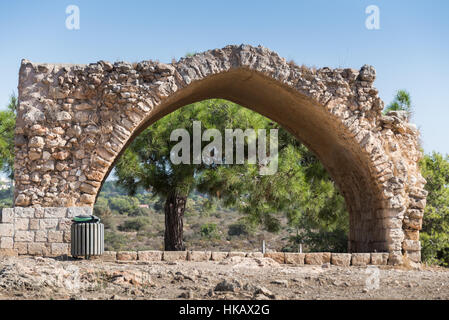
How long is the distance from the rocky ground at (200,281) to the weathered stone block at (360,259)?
1.98 feet

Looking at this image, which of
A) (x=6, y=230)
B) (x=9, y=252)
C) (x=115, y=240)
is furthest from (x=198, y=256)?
(x=115, y=240)

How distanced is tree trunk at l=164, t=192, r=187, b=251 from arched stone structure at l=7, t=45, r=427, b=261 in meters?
5.64

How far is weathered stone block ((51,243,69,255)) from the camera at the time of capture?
8023mm

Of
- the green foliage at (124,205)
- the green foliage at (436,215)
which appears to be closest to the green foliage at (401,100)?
the green foliage at (436,215)

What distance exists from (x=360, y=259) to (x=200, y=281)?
11.2 ft

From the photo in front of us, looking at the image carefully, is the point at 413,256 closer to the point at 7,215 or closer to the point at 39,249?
the point at 39,249

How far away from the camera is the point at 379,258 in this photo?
891 cm

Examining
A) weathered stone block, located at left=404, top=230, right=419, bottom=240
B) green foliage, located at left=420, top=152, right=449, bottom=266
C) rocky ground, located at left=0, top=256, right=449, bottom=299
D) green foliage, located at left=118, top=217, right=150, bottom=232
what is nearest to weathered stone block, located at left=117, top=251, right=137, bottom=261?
rocky ground, located at left=0, top=256, right=449, bottom=299

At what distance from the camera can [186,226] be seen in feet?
103

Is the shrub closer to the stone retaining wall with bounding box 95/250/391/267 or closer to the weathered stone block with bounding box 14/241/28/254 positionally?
the stone retaining wall with bounding box 95/250/391/267

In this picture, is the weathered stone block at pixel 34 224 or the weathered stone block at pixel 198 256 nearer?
the weathered stone block at pixel 34 224

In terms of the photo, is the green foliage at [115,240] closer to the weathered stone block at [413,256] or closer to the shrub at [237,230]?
the shrub at [237,230]

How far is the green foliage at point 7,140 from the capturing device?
16562mm
